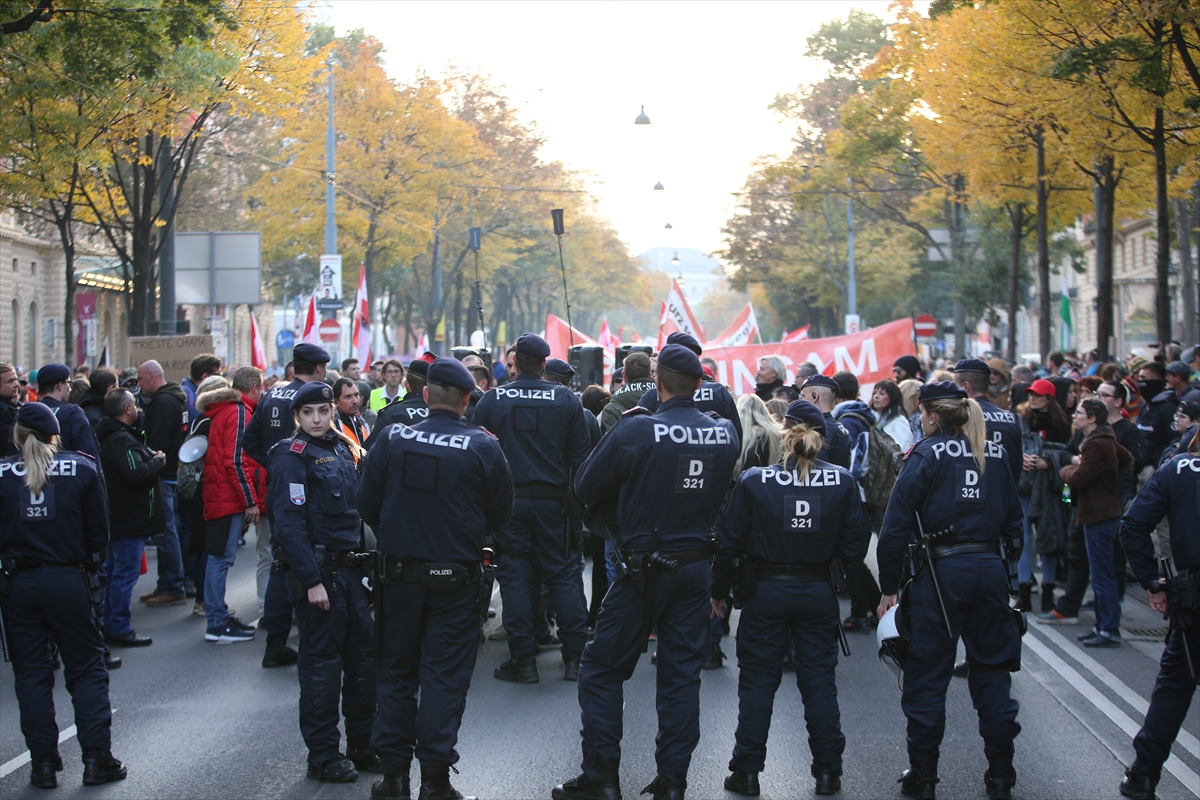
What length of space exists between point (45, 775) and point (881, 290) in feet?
141

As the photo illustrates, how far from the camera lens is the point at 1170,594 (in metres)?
5.70

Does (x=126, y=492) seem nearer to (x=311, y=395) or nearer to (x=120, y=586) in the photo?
(x=120, y=586)

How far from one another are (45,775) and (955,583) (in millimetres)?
4464

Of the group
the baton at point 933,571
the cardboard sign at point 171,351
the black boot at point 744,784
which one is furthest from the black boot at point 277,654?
the cardboard sign at point 171,351

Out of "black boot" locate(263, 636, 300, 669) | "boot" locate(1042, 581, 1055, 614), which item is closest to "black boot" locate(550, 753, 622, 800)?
"black boot" locate(263, 636, 300, 669)

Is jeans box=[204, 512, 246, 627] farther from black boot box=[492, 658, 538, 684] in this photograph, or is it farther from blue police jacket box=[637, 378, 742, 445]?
blue police jacket box=[637, 378, 742, 445]

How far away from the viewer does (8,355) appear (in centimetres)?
3856

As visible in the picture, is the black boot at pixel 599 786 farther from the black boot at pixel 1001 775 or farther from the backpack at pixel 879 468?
the backpack at pixel 879 468

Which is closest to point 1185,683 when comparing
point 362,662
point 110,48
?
point 362,662

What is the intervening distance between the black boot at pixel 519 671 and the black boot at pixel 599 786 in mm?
2262

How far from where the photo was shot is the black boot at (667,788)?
18.4ft

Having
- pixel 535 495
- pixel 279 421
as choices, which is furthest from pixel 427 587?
pixel 279 421

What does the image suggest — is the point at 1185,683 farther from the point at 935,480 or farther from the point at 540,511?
the point at 540,511

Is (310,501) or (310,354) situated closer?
(310,501)
